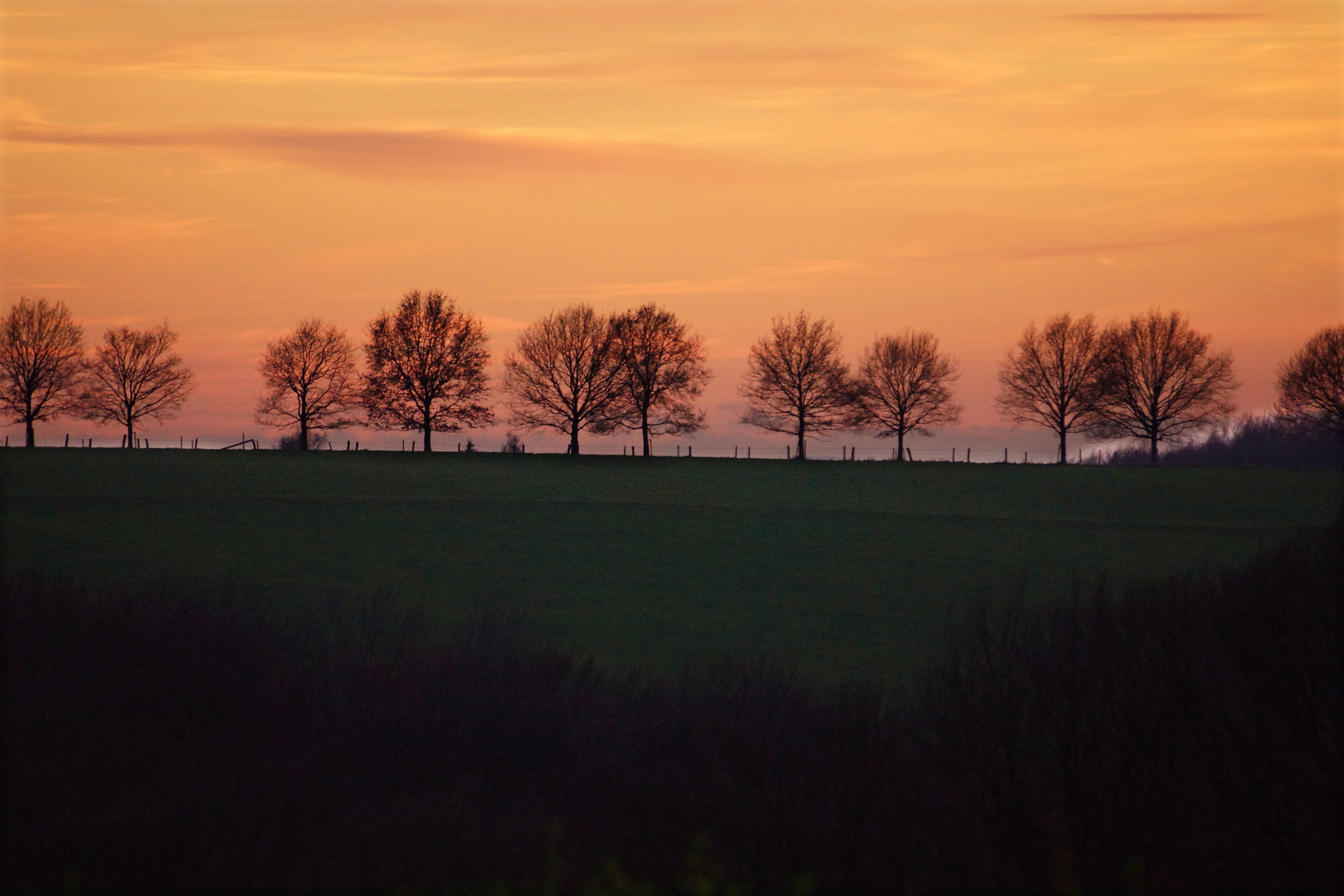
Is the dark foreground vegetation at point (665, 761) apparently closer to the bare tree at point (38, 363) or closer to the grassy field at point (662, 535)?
the grassy field at point (662, 535)

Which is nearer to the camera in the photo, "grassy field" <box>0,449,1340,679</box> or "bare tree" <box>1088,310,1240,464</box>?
"grassy field" <box>0,449,1340,679</box>

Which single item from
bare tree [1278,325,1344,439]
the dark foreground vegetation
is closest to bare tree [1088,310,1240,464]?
bare tree [1278,325,1344,439]

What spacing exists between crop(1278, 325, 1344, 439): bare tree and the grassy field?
15939 mm

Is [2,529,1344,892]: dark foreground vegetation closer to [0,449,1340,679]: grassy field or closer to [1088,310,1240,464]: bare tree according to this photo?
[0,449,1340,679]: grassy field

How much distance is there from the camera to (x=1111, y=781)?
812 inches

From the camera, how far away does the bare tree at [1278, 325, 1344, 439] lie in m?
81.9

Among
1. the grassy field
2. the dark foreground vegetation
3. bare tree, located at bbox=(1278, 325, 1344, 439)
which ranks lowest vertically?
the dark foreground vegetation

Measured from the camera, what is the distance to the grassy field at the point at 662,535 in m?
37.6

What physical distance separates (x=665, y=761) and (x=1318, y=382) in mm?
74690

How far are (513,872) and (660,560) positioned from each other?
2811cm

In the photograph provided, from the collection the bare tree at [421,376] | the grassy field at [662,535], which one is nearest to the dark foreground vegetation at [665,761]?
the grassy field at [662,535]

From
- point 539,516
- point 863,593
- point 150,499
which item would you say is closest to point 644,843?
point 863,593

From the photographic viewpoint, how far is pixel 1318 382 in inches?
3278

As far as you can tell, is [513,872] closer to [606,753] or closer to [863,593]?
→ [606,753]
